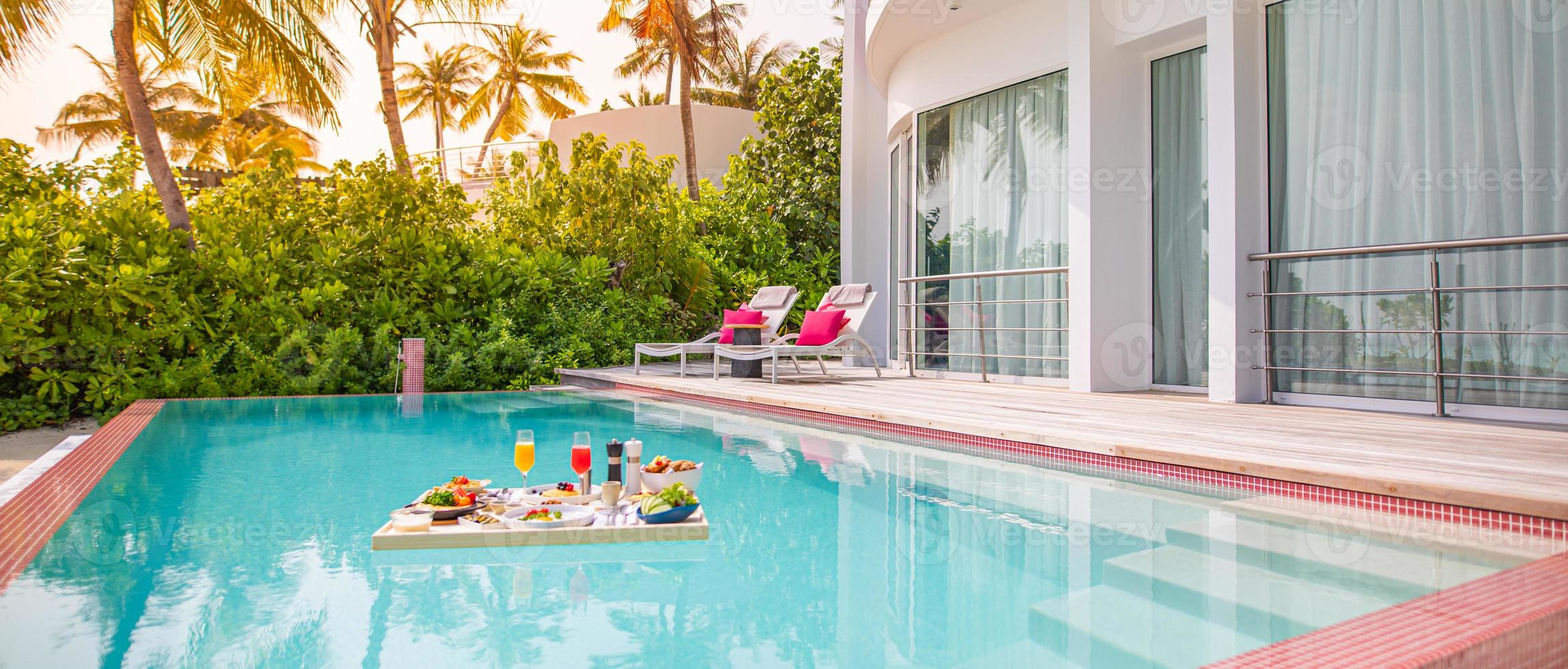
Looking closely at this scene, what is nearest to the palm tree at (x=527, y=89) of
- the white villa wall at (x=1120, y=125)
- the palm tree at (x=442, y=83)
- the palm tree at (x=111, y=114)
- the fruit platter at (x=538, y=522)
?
the palm tree at (x=442, y=83)

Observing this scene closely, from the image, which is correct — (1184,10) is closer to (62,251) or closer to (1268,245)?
(1268,245)

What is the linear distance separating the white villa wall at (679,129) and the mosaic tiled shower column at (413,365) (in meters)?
10.9

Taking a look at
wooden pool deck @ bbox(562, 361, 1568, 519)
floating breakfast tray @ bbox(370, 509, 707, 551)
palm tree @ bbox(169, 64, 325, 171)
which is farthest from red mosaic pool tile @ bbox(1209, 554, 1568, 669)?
palm tree @ bbox(169, 64, 325, 171)

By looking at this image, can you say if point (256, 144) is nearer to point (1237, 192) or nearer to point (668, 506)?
point (1237, 192)

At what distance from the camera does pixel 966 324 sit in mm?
8844

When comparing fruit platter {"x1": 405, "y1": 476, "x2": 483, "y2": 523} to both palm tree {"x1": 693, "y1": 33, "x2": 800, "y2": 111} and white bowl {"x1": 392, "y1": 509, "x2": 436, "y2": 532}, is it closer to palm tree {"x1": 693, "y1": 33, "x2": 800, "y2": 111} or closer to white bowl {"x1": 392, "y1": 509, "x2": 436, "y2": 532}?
white bowl {"x1": 392, "y1": 509, "x2": 436, "y2": 532}

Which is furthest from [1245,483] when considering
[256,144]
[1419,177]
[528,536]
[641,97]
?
[256,144]

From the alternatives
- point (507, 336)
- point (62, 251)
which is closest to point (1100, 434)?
point (507, 336)

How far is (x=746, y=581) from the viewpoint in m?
2.70

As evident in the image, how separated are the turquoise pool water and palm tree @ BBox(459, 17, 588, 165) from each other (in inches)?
947

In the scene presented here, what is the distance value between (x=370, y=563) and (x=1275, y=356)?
584cm

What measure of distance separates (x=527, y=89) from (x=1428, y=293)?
26.0 metres

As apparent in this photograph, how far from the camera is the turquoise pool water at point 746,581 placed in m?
2.14

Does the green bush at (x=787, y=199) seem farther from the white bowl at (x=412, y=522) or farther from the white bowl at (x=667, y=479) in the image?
the white bowl at (x=412, y=522)
